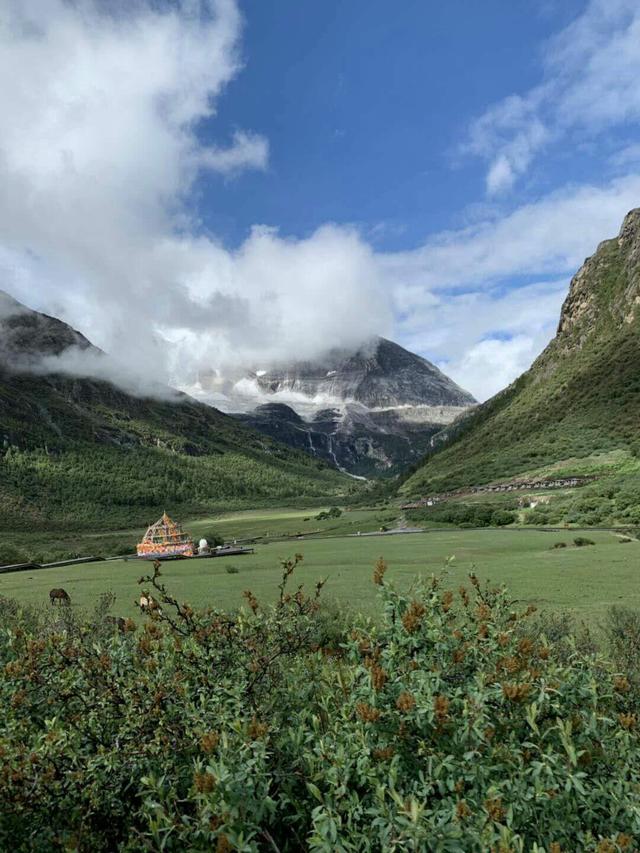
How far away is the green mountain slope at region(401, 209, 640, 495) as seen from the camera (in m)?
92.4

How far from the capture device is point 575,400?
109 m

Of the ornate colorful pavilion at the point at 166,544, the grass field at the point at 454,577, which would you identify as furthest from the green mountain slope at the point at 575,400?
the ornate colorful pavilion at the point at 166,544

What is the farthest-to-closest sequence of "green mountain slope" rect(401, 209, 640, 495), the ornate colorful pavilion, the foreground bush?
"green mountain slope" rect(401, 209, 640, 495) → the ornate colorful pavilion → the foreground bush

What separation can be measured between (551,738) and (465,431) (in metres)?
151

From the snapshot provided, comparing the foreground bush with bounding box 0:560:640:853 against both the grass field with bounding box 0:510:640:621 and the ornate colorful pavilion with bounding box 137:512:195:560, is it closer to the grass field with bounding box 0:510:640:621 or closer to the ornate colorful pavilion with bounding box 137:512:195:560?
the grass field with bounding box 0:510:640:621

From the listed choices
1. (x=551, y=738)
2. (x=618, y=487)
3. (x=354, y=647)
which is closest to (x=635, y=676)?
(x=551, y=738)

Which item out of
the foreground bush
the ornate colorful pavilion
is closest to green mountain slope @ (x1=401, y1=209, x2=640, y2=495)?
the ornate colorful pavilion

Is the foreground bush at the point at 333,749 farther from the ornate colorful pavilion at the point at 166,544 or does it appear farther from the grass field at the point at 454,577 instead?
the ornate colorful pavilion at the point at 166,544

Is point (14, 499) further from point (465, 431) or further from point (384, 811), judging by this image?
point (384, 811)

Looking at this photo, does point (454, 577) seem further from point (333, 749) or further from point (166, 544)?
point (166, 544)

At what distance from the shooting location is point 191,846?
135 inches

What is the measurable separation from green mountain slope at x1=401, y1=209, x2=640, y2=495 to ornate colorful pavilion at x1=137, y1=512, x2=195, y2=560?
56736mm

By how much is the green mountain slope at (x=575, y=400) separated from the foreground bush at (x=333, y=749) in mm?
82587

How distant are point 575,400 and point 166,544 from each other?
8889 cm
